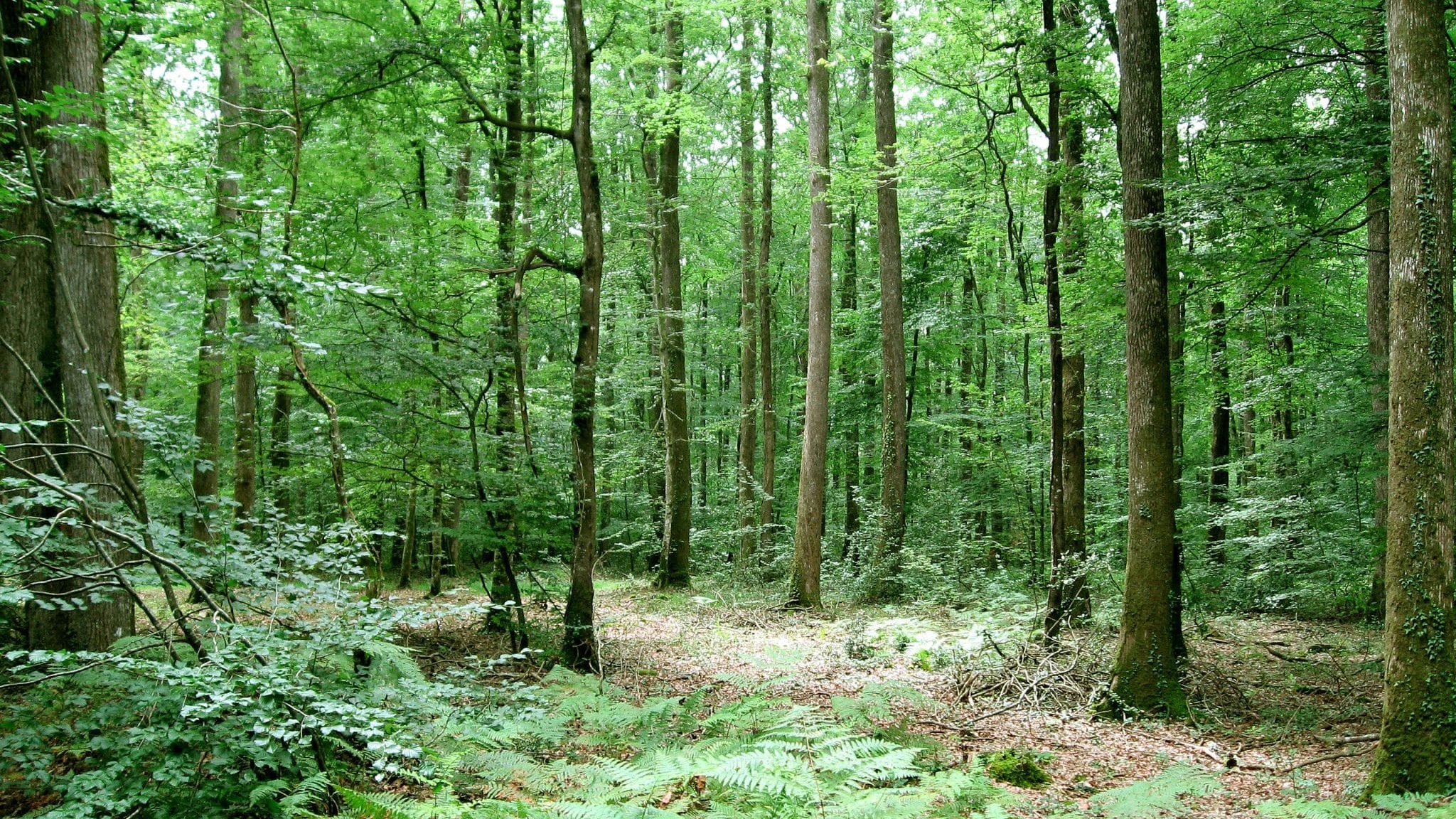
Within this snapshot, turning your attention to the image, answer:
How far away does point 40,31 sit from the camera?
6289 mm

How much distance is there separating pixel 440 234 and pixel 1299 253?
352 inches

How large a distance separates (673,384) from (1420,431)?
37.2 ft

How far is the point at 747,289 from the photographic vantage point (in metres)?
17.5

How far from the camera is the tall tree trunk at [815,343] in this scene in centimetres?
1253

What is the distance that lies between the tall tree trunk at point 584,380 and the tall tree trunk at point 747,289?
6.91 meters

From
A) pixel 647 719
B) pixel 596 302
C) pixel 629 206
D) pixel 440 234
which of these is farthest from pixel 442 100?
pixel 647 719

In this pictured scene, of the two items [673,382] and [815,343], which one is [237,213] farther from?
[815,343]

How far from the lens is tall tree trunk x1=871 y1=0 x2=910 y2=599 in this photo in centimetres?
1360

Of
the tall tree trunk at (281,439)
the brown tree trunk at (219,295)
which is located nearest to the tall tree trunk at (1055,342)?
the brown tree trunk at (219,295)

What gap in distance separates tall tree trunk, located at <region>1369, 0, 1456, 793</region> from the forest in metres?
0.02

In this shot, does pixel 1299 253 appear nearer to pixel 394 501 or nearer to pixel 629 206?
pixel 629 206

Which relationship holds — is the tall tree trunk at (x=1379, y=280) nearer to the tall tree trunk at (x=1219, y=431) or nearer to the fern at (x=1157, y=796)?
the tall tree trunk at (x=1219, y=431)

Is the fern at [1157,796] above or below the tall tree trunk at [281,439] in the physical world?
below

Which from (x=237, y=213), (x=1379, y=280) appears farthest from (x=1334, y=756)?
(x=237, y=213)
